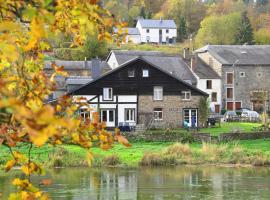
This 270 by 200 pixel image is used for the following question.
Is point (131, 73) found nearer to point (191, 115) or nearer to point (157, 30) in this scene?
point (191, 115)

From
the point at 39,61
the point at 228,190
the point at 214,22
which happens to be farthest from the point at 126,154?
the point at 214,22

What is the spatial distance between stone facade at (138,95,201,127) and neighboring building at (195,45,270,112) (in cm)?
1481

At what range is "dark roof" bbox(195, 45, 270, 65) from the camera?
215ft

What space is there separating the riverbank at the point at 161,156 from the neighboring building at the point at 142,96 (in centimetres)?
1060

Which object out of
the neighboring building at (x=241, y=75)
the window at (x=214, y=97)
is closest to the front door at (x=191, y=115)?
the window at (x=214, y=97)

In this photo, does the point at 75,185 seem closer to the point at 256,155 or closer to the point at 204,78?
the point at 256,155

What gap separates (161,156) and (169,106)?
49.6 feet

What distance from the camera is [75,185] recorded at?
1106 inches

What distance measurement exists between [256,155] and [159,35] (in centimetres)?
8443

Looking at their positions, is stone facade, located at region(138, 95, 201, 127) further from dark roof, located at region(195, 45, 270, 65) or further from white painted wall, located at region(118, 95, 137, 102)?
dark roof, located at region(195, 45, 270, 65)

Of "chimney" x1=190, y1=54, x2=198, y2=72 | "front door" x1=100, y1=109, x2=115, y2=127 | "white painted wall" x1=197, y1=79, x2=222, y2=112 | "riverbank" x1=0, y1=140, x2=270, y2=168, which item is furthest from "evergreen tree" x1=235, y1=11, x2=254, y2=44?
"riverbank" x1=0, y1=140, x2=270, y2=168

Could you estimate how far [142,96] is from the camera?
50562mm

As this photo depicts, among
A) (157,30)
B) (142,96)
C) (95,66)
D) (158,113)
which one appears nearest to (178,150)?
(158,113)

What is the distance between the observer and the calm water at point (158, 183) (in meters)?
25.4
